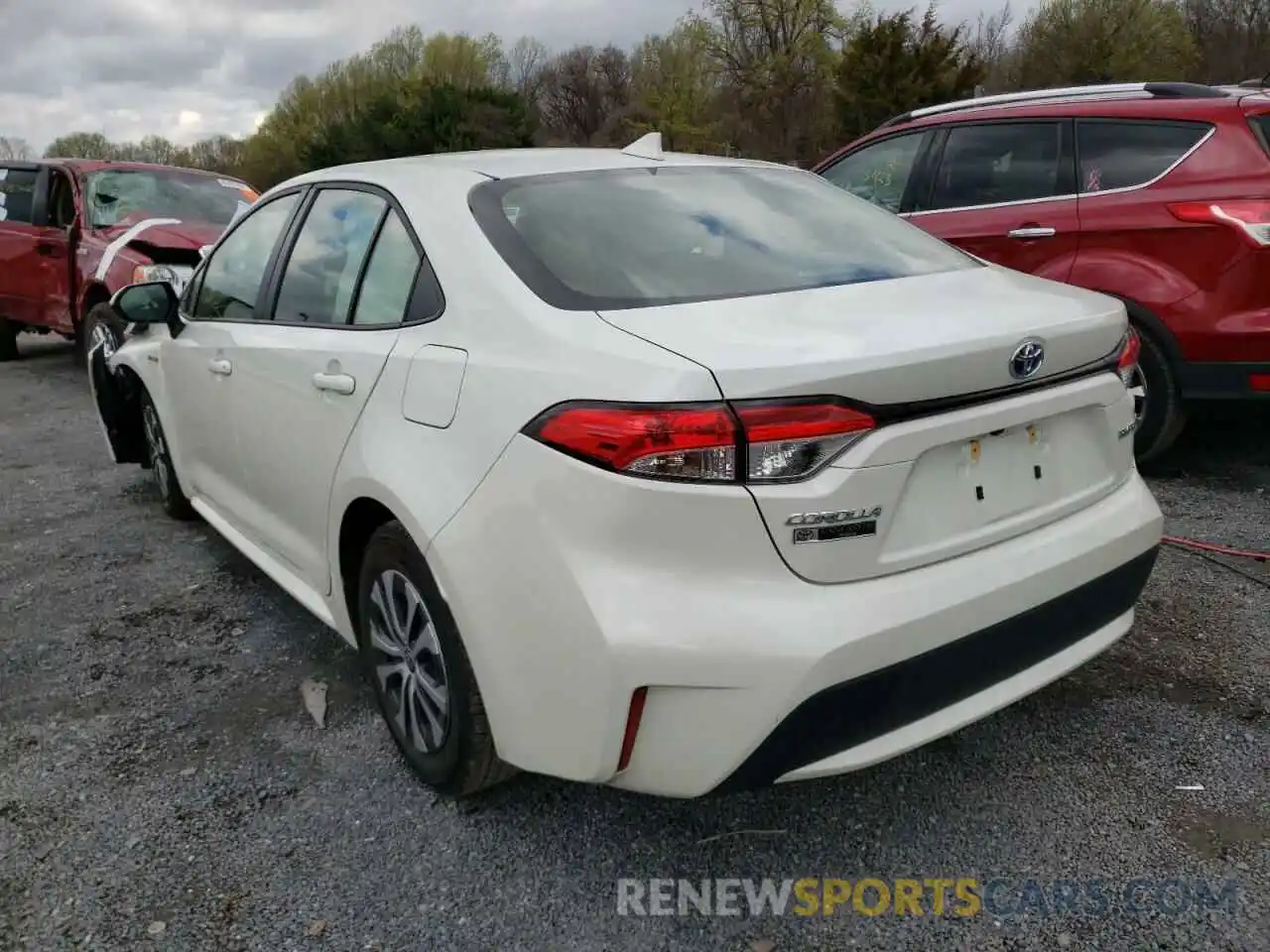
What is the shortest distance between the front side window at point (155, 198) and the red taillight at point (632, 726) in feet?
23.5

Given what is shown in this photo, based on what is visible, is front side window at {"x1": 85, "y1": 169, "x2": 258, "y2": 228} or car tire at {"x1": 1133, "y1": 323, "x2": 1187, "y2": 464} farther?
front side window at {"x1": 85, "y1": 169, "x2": 258, "y2": 228}

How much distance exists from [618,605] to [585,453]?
279 mm

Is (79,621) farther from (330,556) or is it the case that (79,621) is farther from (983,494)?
(983,494)

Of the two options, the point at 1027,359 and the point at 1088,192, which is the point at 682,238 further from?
the point at 1088,192

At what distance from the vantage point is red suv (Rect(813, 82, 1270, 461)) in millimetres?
4207

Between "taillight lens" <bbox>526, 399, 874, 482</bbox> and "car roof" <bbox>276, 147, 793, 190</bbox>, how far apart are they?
108 cm

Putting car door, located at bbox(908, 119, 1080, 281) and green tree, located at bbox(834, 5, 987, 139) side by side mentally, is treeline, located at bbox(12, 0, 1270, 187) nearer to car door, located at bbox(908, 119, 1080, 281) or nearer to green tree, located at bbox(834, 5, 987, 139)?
green tree, located at bbox(834, 5, 987, 139)

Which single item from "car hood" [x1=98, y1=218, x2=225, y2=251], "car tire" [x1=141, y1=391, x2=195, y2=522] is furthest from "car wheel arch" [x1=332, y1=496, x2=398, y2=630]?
"car hood" [x1=98, y1=218, x2=225, y2=251]

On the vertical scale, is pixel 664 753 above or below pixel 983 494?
below

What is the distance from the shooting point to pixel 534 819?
246cm

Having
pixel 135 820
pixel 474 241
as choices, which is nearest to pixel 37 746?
pixel 135 820

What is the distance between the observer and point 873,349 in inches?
74.4

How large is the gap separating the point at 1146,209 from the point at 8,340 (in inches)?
389

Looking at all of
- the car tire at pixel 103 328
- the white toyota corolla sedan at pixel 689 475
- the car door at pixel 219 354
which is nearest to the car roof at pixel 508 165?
the white toyota corolla sedan at pixel 689 475
